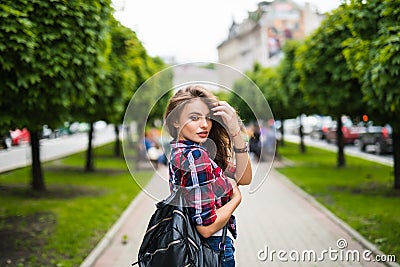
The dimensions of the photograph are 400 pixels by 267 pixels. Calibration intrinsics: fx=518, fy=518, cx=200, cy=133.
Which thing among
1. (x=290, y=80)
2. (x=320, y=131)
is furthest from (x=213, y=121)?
(x=320, y=131)

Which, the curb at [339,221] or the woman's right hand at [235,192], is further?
the curb at [339,221]

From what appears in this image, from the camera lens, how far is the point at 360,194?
12.1m

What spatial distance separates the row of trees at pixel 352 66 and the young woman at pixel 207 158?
33 cm

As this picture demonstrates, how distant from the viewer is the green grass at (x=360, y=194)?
26.3 ft

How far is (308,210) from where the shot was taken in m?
10.6

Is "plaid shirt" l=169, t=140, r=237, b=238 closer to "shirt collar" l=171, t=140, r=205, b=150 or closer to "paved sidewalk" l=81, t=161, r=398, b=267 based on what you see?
"shirt collar" l=171, t=140, r=205, b=150

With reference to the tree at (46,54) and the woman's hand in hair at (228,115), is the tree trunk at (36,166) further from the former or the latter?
the woman's hand in hair at (228,115)

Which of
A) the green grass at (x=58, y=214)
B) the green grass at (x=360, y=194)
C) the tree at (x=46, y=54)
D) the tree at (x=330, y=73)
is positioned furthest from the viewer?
the tree at (x=330, y=73)

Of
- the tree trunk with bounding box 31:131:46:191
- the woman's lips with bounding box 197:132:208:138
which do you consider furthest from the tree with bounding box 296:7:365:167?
the woman's lips with bounding box 197:132:208:138

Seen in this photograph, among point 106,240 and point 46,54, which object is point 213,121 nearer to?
point 46,54

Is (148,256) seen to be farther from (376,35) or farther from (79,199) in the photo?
(79,199)

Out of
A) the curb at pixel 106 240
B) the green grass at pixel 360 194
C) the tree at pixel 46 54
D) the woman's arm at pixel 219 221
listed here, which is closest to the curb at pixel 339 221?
the green grass at pixel 360 194

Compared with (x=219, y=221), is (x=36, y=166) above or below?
below

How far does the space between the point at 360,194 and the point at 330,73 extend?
291cm
